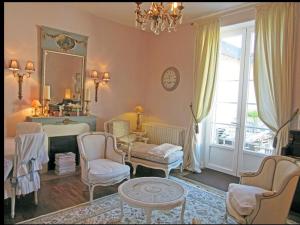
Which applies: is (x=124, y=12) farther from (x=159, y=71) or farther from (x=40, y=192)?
(x=40, y=192)

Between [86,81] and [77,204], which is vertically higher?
[86,81]

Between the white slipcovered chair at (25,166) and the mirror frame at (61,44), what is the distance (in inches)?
63.2

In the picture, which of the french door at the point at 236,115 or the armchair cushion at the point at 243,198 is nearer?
the armchair cushion at the point at 243,198

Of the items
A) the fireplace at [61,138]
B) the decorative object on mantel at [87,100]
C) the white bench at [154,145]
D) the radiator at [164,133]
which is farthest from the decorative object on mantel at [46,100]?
the radiator at [164,133]

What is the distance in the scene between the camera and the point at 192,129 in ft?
14.8

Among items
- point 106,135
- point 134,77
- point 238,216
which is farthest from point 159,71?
point 238,216

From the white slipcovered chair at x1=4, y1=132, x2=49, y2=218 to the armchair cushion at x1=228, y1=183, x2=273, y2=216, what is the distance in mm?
2188

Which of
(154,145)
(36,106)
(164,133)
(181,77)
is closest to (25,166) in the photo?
(36,106)

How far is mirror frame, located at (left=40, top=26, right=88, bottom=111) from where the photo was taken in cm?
410

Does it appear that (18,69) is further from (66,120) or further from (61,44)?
(66,120)

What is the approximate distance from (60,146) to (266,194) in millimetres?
3458

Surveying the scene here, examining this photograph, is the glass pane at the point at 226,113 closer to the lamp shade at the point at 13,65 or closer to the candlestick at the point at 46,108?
the candlestick at the point at 46,108

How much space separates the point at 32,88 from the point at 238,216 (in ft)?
12.0

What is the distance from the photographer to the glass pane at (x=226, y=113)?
4309 millimetres
